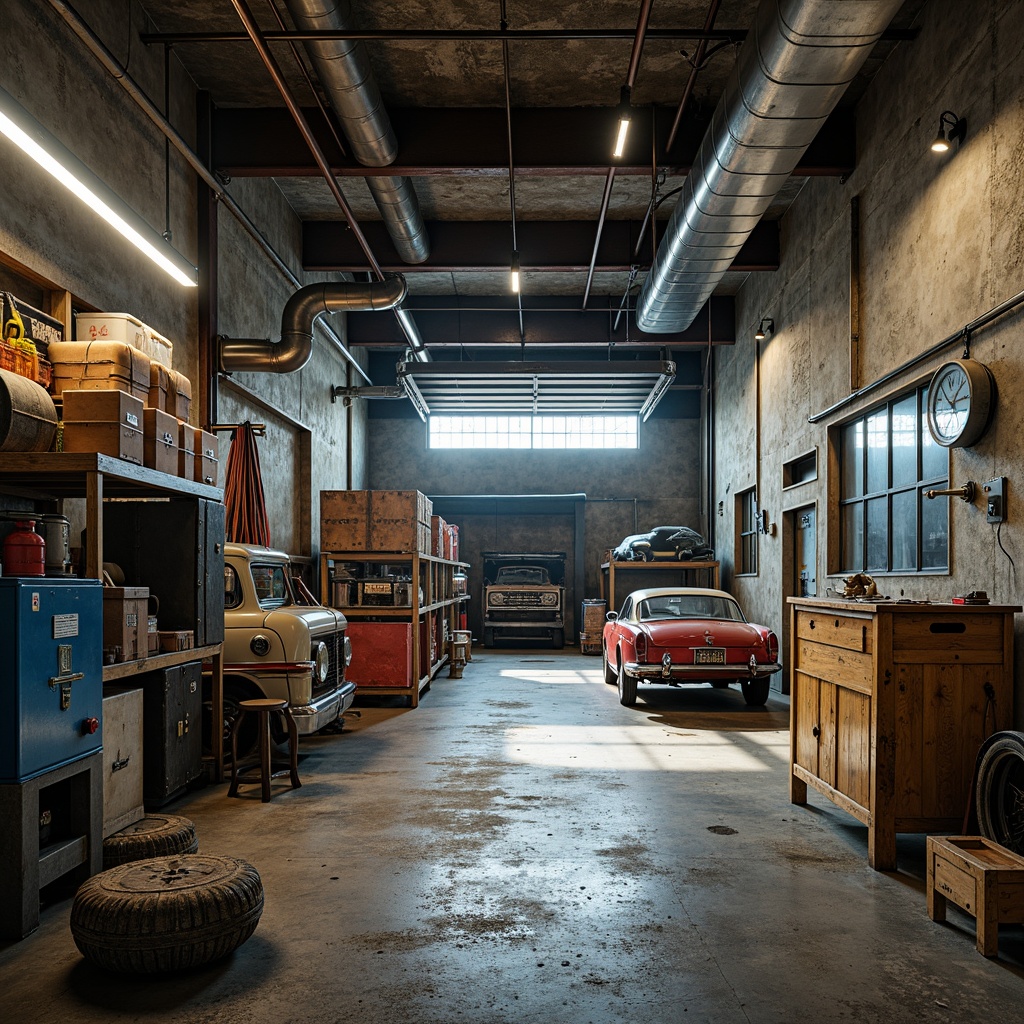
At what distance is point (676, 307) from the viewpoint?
36.9 feet

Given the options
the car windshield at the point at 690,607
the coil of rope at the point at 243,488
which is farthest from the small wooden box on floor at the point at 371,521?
the car windshield at the point at 690,607

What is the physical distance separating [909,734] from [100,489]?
14.4 ft

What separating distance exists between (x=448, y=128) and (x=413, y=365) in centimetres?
651

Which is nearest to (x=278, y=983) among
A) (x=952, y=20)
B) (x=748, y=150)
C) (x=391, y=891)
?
(x=391, y=891)

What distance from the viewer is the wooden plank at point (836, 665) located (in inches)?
175

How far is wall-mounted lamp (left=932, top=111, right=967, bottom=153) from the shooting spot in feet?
19.9

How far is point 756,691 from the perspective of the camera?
988 cm

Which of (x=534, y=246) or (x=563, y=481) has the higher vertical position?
(x=534, y=246)

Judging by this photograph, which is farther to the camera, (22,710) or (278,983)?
(22,710)

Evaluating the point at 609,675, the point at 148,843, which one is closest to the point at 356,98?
the point at 148,843

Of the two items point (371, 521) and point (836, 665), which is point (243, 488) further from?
point (836, 665)

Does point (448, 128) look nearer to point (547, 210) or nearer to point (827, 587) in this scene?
point (547, 210)

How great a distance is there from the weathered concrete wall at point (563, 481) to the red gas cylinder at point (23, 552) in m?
14.8

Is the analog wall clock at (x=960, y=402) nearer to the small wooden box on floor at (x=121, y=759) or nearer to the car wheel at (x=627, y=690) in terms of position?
the car wheel at (x=627, y=690)
